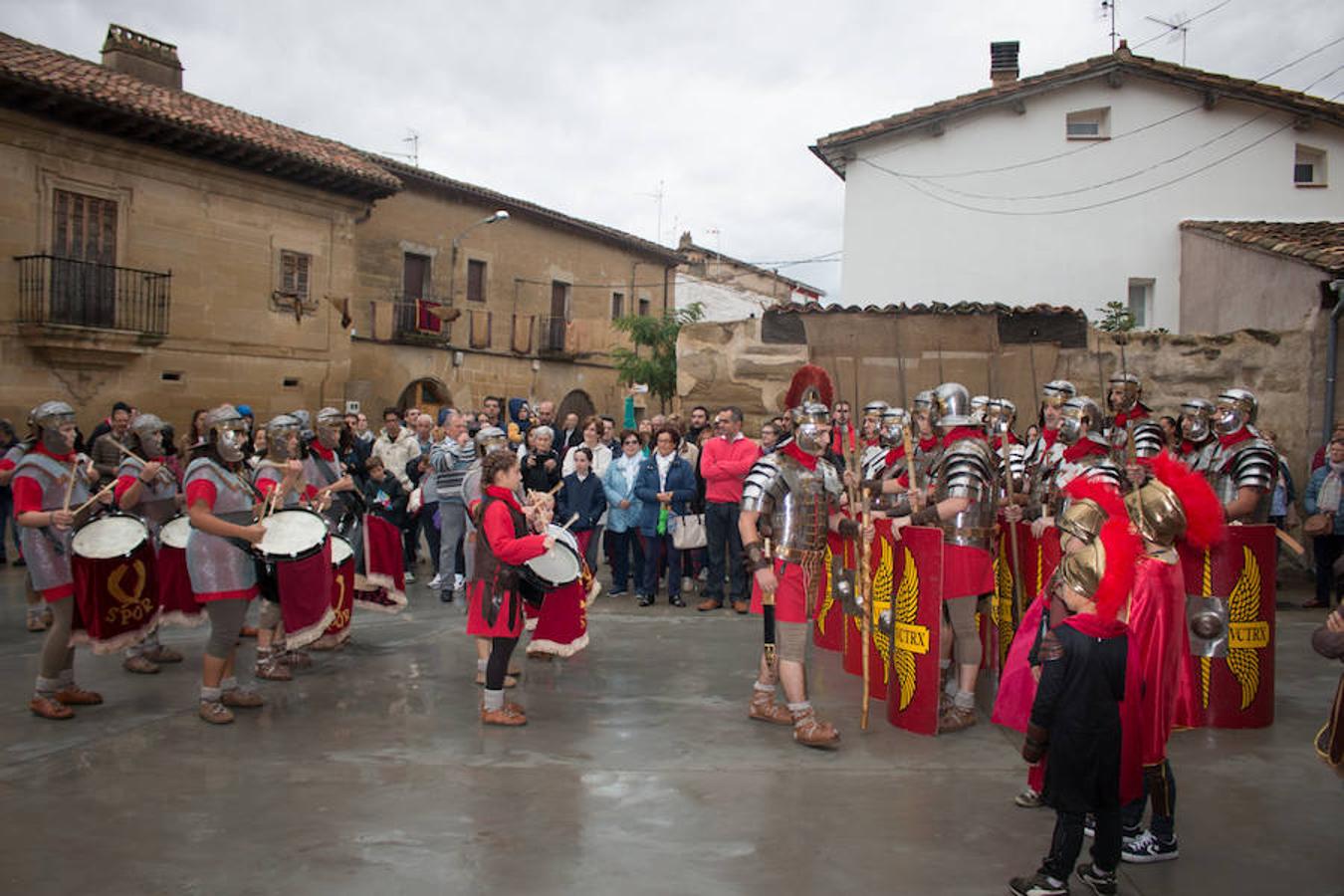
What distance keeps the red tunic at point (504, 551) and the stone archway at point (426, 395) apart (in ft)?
68.1

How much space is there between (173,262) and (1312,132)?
68.4 ft

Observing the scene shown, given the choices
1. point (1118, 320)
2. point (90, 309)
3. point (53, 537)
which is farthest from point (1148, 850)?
point (90, 309)

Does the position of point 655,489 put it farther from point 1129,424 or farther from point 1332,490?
point 1332,490

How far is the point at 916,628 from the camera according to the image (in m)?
5.59

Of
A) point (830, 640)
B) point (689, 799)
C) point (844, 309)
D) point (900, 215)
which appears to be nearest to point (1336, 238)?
point (844, 309)

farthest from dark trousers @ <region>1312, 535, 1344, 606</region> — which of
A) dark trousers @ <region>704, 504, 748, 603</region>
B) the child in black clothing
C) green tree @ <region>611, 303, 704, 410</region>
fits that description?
green tree @ <region>611, 303, 704, 410</region>

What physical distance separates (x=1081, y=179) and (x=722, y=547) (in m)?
12.2

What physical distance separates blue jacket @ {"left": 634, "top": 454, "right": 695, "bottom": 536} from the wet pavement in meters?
3.14

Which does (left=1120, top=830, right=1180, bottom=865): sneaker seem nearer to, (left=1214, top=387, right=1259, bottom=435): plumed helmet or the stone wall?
(left=1214, top=387, right=1259, bottom=435): plumed helmet

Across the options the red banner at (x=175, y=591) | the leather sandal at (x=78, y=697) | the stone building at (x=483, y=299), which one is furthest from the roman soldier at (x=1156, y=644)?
the stone building at (x=483, y=299)

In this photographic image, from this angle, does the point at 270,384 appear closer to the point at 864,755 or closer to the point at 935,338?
the point at 935,338

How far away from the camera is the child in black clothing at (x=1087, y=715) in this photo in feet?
11.6

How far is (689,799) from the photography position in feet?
15.6

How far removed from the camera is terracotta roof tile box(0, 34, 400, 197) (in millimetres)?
16578
